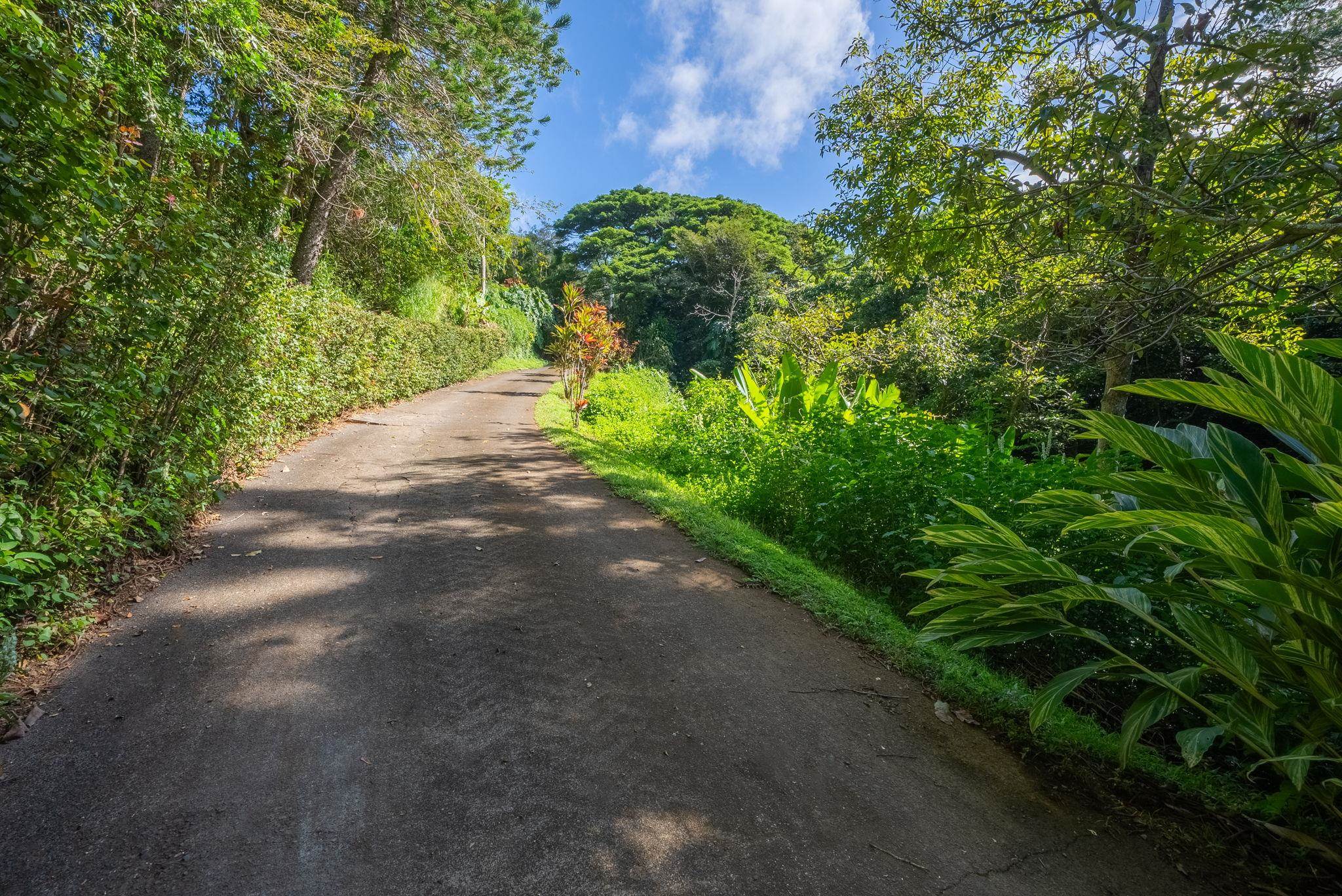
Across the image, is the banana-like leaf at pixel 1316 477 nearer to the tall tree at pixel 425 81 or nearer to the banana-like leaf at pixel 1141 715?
the banana-like leaf at pixel 1141 715

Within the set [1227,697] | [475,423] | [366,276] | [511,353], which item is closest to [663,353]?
[511,353]

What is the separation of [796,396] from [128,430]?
7177 millimetres

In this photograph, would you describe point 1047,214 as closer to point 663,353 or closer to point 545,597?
point 545,597

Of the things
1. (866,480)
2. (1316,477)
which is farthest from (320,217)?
(1316,477)

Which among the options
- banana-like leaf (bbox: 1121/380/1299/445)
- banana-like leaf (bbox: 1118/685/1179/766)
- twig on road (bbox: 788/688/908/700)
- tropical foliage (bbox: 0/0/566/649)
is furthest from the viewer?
twig on road (bbox: 788/688/908/700)

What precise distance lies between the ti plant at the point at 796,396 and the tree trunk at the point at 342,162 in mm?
7563

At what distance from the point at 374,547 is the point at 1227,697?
200 inches

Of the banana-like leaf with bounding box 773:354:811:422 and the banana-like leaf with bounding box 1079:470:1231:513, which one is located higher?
the banana-like leaf with bounding box 773:354:811:422

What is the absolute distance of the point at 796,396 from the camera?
326 inches

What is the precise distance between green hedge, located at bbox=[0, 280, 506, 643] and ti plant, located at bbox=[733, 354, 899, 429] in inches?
236

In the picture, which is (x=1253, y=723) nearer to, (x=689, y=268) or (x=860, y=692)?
(x=860, y=692)

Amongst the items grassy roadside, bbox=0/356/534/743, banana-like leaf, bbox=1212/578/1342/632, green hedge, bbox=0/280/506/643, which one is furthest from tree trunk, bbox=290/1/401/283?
banana-like leaf, bbox=1212/578/1342/632

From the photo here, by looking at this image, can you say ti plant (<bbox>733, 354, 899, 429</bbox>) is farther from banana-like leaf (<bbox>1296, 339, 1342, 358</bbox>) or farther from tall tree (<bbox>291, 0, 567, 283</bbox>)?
tall tree (<bbox>291, 0, 567, 283</bbox>)

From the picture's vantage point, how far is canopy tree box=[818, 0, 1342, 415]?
277 cm
